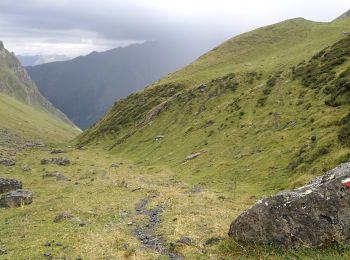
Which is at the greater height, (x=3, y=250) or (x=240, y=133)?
(x=3, y=250)

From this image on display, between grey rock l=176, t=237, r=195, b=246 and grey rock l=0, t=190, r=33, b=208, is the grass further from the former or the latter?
grey rock l=0, t=190, r=33, b=208

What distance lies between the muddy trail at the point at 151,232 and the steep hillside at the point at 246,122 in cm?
1125

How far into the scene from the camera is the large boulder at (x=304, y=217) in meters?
18.2

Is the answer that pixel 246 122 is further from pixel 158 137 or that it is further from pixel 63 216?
pixel 63 216

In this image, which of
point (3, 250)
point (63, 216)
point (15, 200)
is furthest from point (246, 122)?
point (3, 250)

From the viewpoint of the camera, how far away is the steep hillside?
4162cm

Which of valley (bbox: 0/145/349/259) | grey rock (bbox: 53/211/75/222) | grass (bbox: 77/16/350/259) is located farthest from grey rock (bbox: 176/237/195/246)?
grey rock (bbox: 53/211/75/222)

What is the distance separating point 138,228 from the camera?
1058 inches

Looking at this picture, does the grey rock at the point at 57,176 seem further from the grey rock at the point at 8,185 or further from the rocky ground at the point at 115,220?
the grey rock at the point at 8,185

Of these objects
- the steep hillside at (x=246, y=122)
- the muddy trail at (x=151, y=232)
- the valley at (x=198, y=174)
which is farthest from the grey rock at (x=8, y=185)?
the steep hillside at (x=246, y=122)

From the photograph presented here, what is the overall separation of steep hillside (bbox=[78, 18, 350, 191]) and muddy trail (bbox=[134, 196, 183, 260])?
36.9ft

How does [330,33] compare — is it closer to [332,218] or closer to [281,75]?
[281,75]

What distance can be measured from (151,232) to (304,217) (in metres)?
10.2

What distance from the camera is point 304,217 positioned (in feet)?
61.5
